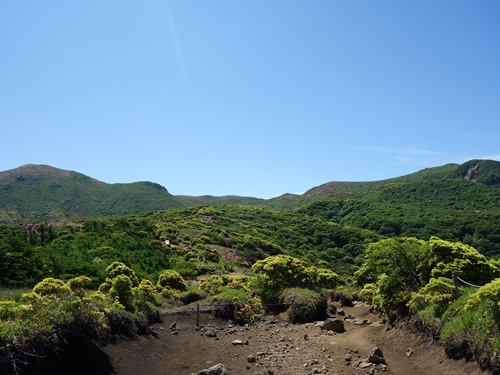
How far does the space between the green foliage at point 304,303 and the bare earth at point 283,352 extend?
5.80ft

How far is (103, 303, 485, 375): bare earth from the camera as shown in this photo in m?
10.3

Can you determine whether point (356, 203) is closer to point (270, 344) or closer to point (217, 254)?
point (217, 254)

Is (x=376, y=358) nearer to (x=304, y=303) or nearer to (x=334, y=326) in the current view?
(x=334, y=326)

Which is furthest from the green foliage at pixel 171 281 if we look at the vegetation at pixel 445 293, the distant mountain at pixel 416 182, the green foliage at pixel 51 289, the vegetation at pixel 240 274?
the distant mountain at pixel 416 182

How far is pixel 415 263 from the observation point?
1539 centimetres

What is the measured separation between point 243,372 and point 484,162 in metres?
151

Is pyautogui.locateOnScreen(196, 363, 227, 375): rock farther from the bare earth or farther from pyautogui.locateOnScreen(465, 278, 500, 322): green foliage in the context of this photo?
pyautogui.locateOnScreen(465, 278, 500, 322): green foliage

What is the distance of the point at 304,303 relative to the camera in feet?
63.2

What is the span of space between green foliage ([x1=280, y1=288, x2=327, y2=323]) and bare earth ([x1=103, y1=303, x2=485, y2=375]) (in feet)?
5.80

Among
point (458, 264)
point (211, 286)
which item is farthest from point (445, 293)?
point (211, 286)

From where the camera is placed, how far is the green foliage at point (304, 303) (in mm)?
18969

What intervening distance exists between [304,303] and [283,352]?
6.57m

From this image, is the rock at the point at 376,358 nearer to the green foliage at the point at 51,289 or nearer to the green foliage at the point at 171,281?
the green foliage at the point at 51,289

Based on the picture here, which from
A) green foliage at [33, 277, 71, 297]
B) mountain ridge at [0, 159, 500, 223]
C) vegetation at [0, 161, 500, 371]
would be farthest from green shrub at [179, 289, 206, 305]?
mountain ridge at [0, 159, 500, 223]
